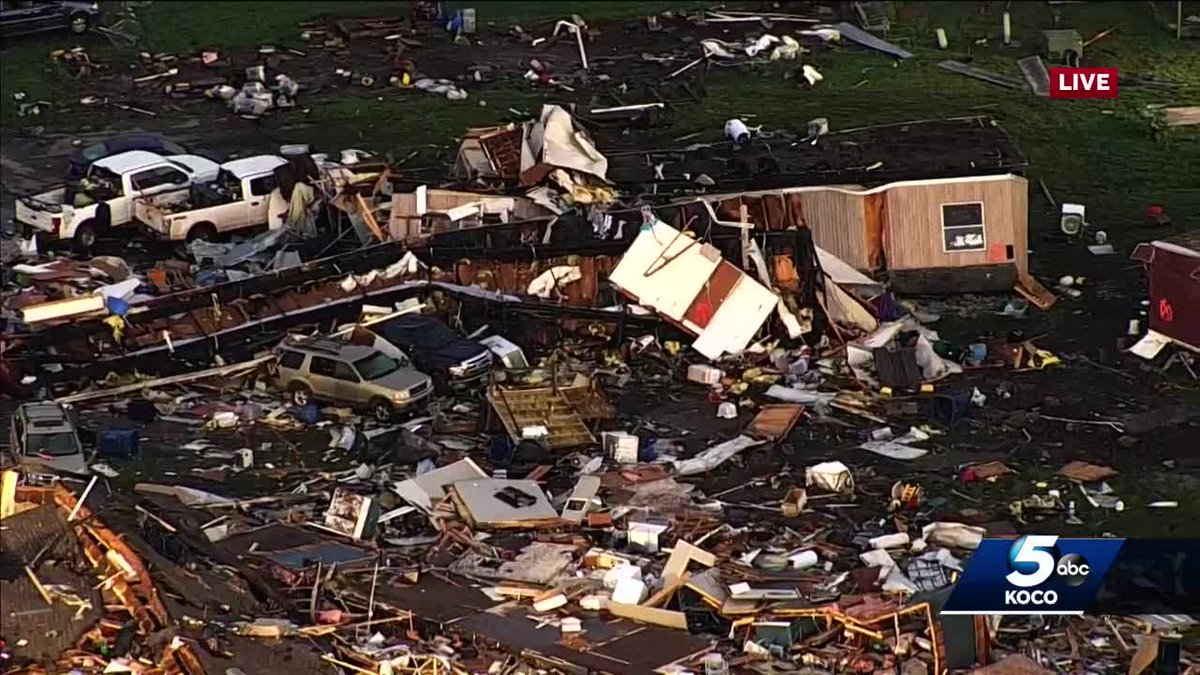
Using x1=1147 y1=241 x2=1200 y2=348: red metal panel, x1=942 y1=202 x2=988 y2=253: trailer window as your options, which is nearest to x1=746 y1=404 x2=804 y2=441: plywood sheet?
x1=1147 y1=241 x2=1200 y2=348: red metal panel

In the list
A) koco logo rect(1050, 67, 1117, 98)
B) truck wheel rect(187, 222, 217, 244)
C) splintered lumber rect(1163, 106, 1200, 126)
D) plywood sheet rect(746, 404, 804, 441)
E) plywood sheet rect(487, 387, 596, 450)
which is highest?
truck wheel rect(187, 222, 217, 244)

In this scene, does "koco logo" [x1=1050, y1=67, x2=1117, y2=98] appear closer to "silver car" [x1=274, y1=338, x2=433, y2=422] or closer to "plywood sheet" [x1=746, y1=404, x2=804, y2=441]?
"plywood sheet" [x1=746, y1=404, x2=804, y2=441]

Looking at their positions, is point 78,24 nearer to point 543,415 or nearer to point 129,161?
point 129,161

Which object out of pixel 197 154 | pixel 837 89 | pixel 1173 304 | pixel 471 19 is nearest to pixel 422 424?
pixel 1173 304

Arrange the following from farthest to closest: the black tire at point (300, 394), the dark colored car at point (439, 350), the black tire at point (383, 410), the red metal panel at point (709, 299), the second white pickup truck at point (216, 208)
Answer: the second white pickup truck at point (216, 208) → the red metal panel at point (709, 299) → the dark colored car at point (439, 350) → the black tire at point (300, 394) → the black tire at point (383, 410)

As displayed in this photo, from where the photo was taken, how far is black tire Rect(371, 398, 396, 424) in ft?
76.2

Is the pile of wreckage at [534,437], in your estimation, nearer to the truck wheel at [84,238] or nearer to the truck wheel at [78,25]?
the truck wheel at [84,238]

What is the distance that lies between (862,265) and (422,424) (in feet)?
22.1

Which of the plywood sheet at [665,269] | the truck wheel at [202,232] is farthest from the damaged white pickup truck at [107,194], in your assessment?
the plywood sheet at [665,269]

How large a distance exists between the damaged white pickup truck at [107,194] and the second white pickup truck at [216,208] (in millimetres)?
269

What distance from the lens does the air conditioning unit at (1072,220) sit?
2819cm

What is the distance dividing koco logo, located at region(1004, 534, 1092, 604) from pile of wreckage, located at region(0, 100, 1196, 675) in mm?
524

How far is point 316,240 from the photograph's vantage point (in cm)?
2709

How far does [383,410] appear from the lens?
76.4 ft
